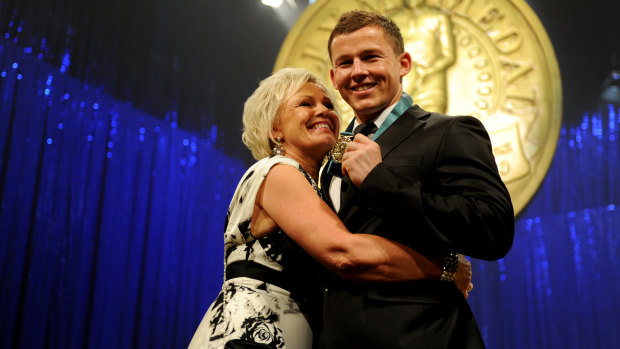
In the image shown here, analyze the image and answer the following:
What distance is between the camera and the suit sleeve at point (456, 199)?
93cm

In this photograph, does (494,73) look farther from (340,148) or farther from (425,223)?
(425,223)

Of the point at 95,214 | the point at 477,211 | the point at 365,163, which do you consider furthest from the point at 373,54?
the point at 95,214

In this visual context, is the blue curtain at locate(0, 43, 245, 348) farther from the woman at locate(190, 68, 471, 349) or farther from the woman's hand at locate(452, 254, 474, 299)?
the woman's hand at locate(452, 254, 474, 299)

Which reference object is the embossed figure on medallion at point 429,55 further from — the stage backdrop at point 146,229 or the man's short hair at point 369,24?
the man's short hair at point 369,24

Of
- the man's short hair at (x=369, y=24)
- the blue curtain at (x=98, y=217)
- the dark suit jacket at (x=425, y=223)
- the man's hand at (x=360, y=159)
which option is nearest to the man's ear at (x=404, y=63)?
the man's short hair at (x=369, y=24)

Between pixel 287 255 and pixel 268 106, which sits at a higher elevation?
pixel 268 106

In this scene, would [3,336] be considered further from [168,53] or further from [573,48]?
[573,48]

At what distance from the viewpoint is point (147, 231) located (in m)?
2.99

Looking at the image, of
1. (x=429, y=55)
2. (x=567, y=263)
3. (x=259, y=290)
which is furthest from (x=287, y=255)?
(x=429, y=55)

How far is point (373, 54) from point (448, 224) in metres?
0.51

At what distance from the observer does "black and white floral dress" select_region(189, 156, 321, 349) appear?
3.79ft

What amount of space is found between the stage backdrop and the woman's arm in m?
1.73

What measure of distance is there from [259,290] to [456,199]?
0.53 meters

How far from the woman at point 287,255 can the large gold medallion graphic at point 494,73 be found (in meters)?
1.52
